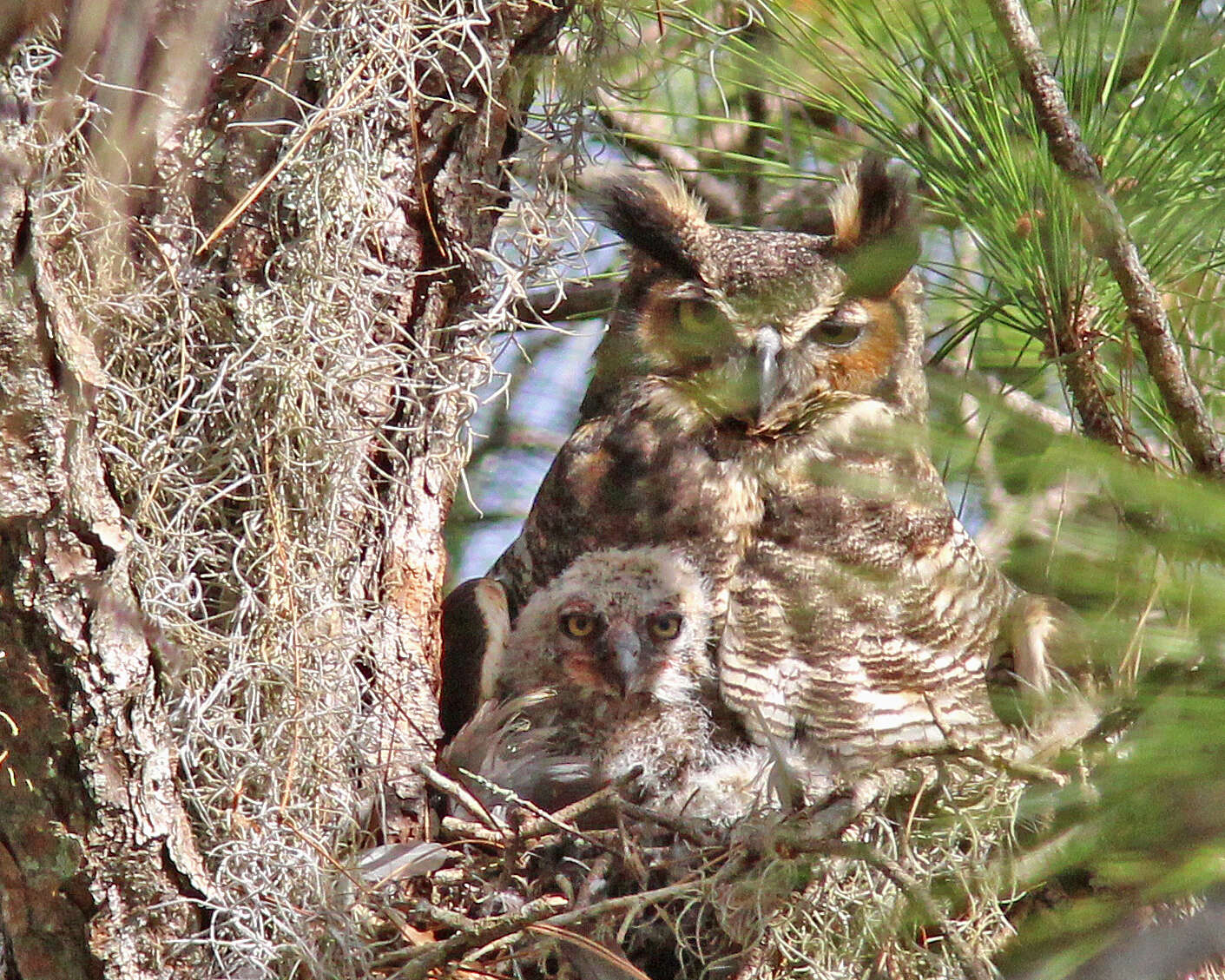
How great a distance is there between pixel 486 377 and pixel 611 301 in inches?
28.7

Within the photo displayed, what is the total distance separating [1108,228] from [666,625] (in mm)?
857

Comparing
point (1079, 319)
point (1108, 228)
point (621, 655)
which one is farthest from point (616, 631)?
point (1108, 228)

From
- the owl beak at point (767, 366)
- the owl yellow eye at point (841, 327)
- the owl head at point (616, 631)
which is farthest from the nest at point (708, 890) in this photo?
the owl yellow eye at point (841, 327)

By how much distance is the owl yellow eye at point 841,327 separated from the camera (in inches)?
76.0

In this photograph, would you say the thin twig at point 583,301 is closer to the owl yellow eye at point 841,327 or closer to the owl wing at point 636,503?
the owl wing at point 636,503

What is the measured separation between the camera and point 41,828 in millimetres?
1239

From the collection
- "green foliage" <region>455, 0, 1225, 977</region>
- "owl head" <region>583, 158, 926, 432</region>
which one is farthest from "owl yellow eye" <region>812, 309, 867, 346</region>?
"green foliage" <region>455, 0, 1225, 977</region>

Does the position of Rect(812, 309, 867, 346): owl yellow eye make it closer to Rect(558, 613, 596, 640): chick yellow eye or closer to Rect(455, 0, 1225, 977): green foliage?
Rect(455, 0, 1225, 977): green foliage

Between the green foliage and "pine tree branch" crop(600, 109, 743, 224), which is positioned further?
"pine tree branch" crop(600, 109, 743, 224)

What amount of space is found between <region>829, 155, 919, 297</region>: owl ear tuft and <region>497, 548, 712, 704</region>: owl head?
1.61 ft

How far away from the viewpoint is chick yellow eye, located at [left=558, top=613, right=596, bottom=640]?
182cm

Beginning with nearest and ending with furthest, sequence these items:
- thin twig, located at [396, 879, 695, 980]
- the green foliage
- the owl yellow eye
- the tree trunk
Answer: the green foliage → the tree trunk → thin twig, located at [396, 879, 695, 980] → the owl yellow eye

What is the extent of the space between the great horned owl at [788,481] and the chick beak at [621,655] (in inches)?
4.7

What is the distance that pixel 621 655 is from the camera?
1.76m
